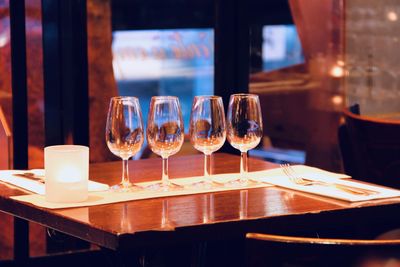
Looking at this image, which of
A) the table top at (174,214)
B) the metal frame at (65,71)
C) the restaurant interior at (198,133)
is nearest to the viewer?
the table top at (174,214)

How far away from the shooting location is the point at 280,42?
15.0 feet

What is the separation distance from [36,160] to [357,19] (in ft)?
6.63

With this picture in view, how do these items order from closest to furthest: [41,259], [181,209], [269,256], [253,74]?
[269,256] → [181,209] → [41,259] → [253,74]

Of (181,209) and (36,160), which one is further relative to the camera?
(36,160)

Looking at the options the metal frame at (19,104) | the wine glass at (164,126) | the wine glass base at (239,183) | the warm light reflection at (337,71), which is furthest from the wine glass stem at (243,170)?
the warm light reflection at (337,71)

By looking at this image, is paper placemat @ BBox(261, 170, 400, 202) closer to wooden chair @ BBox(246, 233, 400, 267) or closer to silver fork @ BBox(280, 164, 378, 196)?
silver fork @ BBox(280, 164, 378, 196)

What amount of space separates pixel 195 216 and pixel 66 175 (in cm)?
35

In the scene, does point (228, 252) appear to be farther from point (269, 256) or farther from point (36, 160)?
point (269, 256)

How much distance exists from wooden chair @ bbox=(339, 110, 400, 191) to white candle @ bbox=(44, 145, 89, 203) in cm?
167

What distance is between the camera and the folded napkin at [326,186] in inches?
83.7

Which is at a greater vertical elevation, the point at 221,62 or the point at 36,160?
the point at 221,62

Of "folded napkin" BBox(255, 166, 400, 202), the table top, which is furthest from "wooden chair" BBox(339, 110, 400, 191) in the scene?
the table top

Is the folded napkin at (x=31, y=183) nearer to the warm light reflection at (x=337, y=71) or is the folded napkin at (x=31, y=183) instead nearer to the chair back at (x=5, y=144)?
the chair back at (x=5, y=144)

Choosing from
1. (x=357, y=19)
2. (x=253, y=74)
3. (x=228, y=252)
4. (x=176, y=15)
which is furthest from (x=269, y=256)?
(x=357, y=19)
